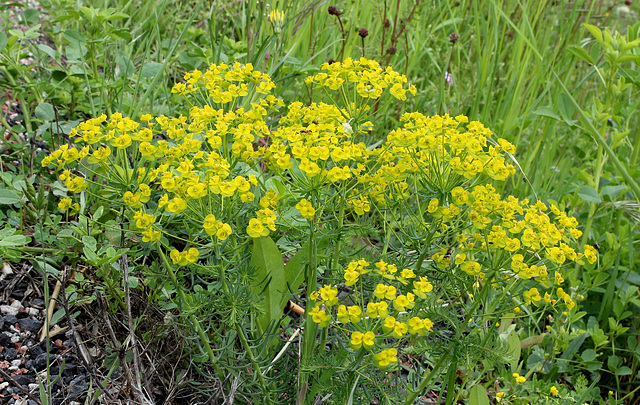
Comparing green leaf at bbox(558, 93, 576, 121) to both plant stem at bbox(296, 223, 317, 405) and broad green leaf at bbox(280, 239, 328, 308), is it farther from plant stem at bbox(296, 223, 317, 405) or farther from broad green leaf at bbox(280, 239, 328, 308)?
plant stem at bbox(296, 223, 317, 405)

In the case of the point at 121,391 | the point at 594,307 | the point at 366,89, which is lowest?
the point at 594,307

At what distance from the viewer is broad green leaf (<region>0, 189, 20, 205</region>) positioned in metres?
1.86

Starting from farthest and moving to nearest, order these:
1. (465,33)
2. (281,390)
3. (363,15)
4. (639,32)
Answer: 1. (465,33)
2. (363,15)
3. (639,32)
4. (281,390)

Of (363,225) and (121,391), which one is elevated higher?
(363,225)

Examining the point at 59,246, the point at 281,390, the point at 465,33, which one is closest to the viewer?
the point at 281,390

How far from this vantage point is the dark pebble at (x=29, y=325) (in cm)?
178

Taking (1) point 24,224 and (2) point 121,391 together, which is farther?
(1) point 24,224

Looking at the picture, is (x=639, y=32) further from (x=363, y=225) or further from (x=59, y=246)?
(x=59, y=246)

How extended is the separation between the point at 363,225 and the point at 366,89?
0.37 metres

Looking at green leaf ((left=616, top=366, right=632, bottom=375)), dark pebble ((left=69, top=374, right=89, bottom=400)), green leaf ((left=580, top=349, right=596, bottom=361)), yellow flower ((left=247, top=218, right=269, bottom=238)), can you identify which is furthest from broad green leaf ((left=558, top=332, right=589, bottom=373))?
dark pebble ((left=69, top=374, right=89, bottom=400))

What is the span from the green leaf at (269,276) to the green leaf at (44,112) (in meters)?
1.13

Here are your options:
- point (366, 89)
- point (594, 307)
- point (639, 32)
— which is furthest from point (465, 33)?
point (366, 89)

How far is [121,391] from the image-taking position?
5.32 ft

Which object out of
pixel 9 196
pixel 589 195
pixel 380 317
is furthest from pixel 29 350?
pixel 589 195
